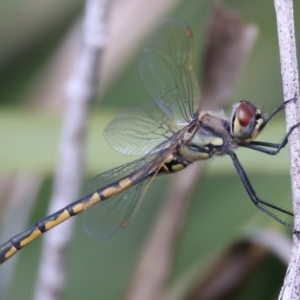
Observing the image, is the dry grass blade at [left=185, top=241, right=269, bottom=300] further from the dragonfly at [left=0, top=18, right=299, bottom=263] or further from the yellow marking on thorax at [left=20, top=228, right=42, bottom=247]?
the yellow marking on thorax at [left=20, top=228, right=42, bottom=247]

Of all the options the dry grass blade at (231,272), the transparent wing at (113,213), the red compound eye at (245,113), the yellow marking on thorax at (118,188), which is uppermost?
the yellow marking on thorax at (118,188)

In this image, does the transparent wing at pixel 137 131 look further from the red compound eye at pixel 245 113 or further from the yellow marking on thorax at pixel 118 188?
the red compound eye at pixel 245 113

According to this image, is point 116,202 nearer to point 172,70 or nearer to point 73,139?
point 73,139

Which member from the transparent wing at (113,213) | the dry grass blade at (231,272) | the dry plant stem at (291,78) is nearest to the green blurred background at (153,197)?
the dry grass blade at (231,272)

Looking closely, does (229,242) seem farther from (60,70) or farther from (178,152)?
(60,70)

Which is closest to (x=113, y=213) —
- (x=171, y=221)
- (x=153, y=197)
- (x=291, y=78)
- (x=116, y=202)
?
(x=116, y=202)
